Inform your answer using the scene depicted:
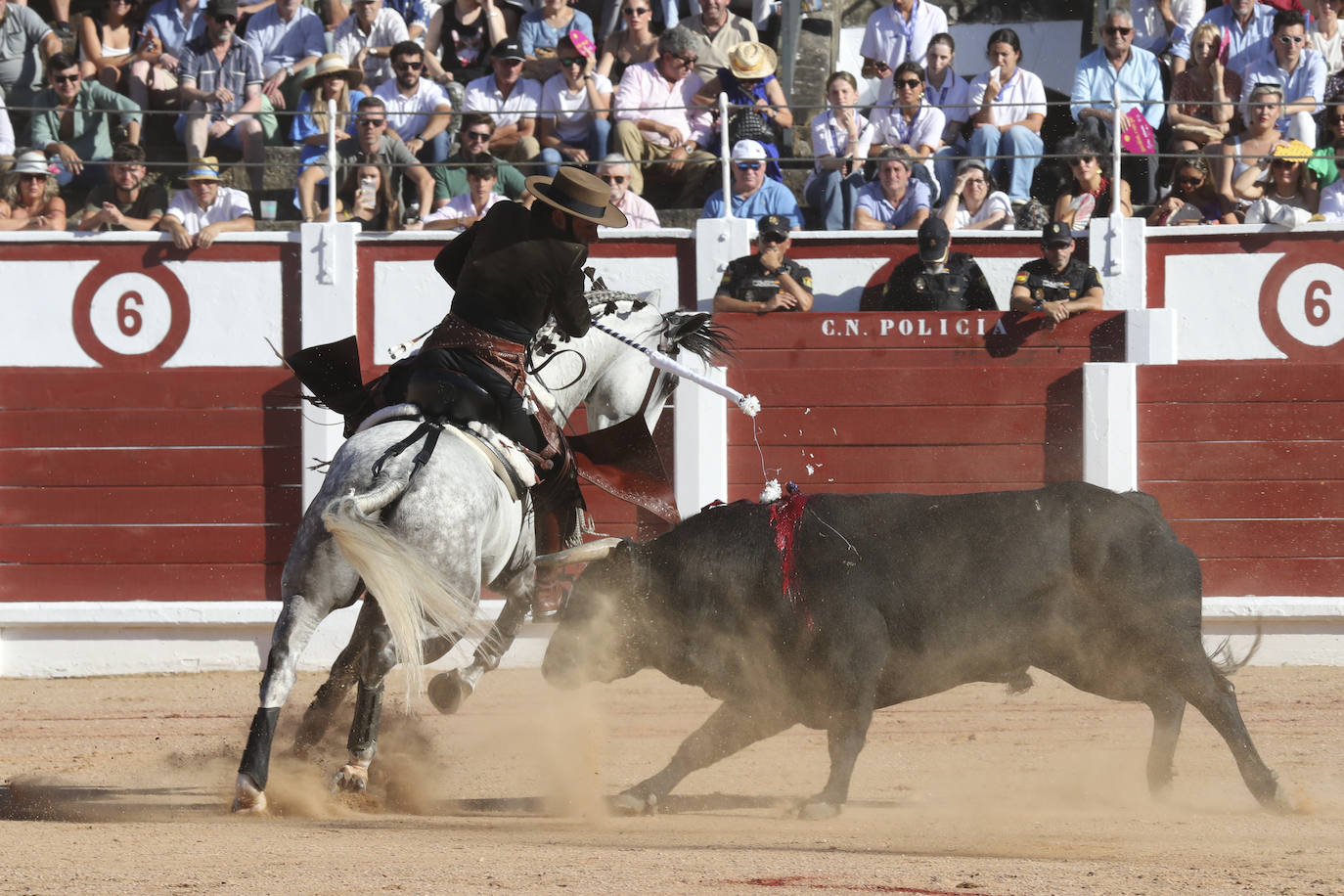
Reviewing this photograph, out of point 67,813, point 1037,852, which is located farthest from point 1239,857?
point 67,813

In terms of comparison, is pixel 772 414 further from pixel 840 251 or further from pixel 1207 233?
pixel 1207 233

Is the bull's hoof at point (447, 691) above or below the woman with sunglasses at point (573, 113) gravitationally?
below

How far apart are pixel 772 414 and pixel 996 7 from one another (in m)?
5.19

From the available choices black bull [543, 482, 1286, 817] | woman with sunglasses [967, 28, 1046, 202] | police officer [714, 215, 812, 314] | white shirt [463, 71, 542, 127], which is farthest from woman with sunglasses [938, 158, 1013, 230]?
black bull [543, 482, 1286, 817]

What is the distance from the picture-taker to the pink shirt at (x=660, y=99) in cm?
1042

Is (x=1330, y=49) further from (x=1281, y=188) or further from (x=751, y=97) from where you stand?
(x=751, y=97)

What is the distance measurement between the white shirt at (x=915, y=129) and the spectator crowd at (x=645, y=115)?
2cm

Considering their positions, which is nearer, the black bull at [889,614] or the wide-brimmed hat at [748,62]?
the black bull at [889,614]

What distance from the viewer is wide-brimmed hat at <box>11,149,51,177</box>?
9.86m

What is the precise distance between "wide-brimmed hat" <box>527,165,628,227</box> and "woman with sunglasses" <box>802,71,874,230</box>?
375 cm

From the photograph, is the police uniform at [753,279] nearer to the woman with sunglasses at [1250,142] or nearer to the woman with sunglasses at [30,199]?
the woman with sunglasses at [1250,142]

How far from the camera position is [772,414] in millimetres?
9430

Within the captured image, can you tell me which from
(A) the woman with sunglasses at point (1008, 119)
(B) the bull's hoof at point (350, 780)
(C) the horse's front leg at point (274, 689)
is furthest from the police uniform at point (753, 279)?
(C) the horse's front leg at point (274, 689)

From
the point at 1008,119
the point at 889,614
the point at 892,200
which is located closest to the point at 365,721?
the point at 889,614
